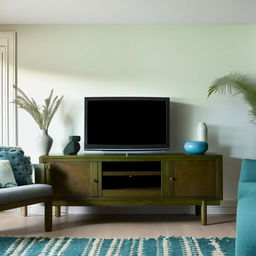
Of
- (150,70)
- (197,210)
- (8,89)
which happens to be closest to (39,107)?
(8,89)

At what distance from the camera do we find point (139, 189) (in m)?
4.28

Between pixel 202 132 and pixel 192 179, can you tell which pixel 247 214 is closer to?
pixel 192 179

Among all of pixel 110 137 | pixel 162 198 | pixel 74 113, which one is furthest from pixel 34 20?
pixel 162 198

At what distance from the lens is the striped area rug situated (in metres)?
3.10

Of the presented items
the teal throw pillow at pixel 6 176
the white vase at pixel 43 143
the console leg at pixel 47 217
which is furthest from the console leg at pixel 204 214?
the teal throw pillow at pixel 6 176

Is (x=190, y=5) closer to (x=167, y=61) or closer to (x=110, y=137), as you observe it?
(x=167, y=61)

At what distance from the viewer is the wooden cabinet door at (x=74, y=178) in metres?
4.27

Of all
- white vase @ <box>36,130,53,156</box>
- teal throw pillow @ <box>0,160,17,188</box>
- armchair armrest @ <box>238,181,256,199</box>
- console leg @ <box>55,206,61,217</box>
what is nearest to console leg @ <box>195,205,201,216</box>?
console leg @ <box>55,206,61,217</box>

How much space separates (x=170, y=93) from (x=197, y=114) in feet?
1.26

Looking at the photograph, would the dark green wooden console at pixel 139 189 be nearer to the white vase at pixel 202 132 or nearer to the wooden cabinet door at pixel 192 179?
the wooden cabinet door at pixel 192 179

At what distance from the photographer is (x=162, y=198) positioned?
168 inches

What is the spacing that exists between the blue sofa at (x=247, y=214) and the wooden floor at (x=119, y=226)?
79cm

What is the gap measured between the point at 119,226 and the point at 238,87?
6.25ft

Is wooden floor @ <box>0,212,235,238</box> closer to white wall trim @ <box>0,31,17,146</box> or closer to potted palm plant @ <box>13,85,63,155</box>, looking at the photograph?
potted palm plant @ <box>13,85,63,155</box>
